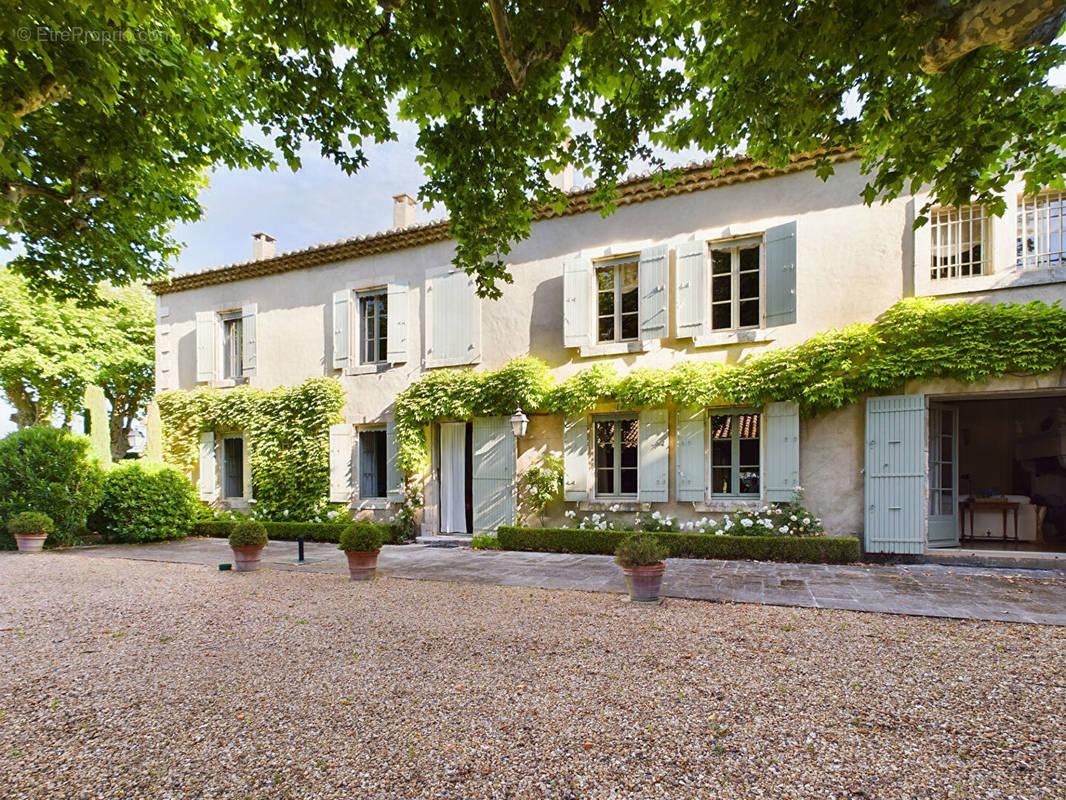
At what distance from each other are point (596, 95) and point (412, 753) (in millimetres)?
5212

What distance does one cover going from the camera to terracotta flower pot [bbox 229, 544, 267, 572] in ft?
24.8

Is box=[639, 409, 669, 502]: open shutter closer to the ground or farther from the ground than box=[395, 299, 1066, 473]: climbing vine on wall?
closer to the ground

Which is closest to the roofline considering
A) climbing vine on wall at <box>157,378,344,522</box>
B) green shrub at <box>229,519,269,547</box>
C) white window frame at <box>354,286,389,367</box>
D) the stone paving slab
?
white window frame at <box>354,286,389,367</box>

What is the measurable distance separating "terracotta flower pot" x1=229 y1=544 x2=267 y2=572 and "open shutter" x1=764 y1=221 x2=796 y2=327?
27.2 ft

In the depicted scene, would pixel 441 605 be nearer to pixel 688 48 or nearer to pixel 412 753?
pixel 412 753

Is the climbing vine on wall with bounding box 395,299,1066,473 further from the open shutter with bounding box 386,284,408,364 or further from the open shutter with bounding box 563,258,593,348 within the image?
the open shutter with bounding box 386,284,408,364

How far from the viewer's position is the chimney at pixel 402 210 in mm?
11695

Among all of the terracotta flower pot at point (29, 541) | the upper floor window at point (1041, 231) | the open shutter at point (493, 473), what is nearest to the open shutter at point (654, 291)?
the open shutter at point (493, 473)

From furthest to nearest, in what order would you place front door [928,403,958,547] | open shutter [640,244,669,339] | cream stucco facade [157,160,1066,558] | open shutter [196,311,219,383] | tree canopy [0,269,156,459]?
tree canopy [0,269,156,459] < open shutter [196,311,219,383] < open shutter [640,244,669,339] < front door [928,403,958,547] < cream stucco facade [157,160,1066,558]

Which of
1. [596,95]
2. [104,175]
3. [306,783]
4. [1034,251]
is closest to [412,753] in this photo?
[306,783]

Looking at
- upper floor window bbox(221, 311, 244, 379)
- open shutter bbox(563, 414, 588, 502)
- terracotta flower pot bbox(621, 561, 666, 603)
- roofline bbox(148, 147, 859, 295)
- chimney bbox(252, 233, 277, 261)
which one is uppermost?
chimney bbox(252, 233, 277, 261)

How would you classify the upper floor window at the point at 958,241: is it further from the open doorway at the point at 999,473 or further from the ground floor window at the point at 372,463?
the ground floor window at the point at 372,463

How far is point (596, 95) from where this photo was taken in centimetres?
489

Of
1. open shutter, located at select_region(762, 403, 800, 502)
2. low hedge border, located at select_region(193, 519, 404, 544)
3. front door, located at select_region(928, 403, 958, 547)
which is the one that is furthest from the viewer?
low hedge border, located at select_region(193, 519, 404, 544)
